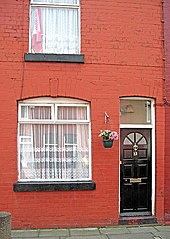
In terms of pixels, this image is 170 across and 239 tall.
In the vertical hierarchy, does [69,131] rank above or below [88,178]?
above

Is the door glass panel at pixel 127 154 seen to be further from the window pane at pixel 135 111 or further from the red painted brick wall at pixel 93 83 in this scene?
the window pane at pixel 135 111

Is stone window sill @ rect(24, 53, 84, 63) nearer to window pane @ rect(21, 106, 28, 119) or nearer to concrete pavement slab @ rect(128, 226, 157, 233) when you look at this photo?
window pane @ rect(21, 106, 28, 119)

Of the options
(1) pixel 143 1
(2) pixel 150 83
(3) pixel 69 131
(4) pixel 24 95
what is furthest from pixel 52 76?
(1) pixel 143 1

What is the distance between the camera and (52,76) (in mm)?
6977

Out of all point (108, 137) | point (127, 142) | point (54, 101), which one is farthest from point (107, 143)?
point (54, 101)

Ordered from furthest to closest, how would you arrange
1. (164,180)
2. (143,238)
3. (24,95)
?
(164,180)
(24,95)
(143,238)

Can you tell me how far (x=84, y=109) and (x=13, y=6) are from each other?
2922mm

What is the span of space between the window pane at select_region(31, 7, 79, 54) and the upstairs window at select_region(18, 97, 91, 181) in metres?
1.33

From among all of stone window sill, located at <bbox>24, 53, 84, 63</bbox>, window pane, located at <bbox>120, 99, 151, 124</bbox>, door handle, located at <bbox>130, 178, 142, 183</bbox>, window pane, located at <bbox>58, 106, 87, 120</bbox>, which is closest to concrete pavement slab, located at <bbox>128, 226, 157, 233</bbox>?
door handle, located at <bbox>130, 178, 142, 183</bbox>

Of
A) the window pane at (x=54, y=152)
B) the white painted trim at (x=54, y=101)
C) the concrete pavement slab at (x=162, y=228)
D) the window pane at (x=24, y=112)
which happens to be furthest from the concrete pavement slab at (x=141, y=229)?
the window pane at (x=24, y=112)

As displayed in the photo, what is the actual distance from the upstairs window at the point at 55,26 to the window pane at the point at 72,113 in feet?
4.43

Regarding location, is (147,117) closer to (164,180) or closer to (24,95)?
(164,180)

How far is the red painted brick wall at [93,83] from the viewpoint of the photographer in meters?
6.84

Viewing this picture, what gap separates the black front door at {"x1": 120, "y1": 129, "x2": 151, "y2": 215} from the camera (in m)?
7.39
